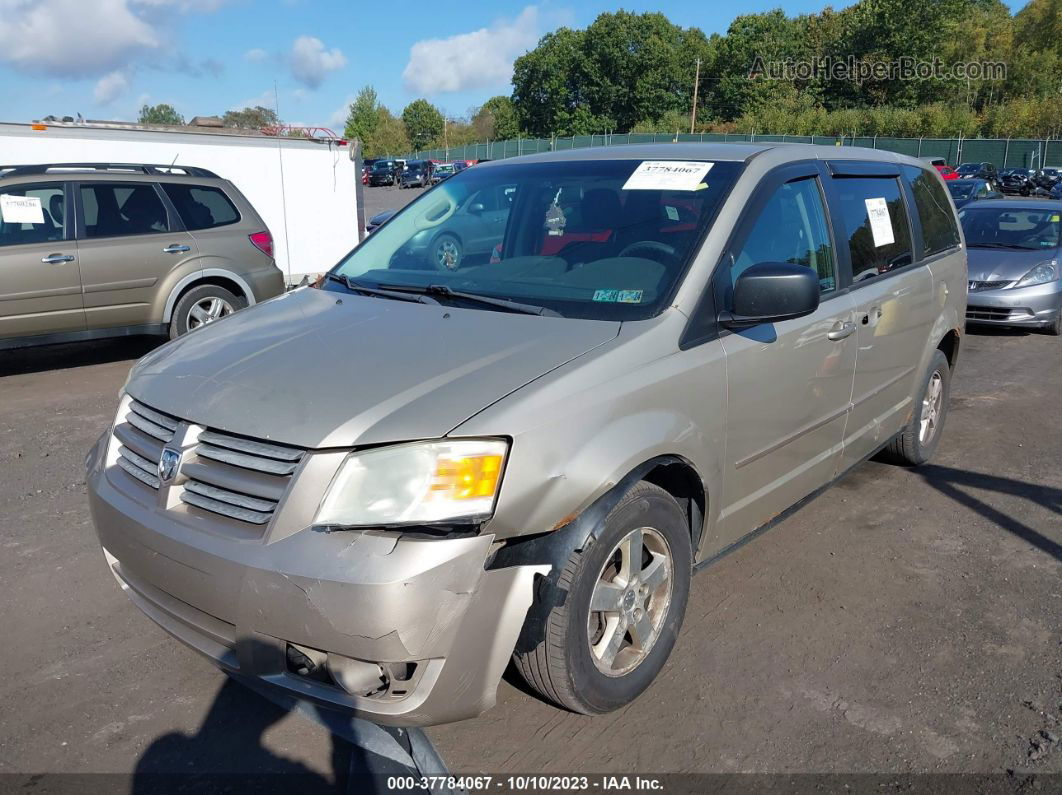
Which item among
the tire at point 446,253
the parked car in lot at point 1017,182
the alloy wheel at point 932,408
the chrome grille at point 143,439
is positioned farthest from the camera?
the parked car in lot at point 1017,182

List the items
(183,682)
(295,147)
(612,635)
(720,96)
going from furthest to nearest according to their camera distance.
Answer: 1. (720,96)
2. (295,147)
3. (183,682)
4. (612,635)

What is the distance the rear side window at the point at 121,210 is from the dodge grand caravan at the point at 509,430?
4.85m

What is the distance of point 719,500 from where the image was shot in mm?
3150

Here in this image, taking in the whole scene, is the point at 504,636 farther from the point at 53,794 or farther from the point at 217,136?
the point at 217,136

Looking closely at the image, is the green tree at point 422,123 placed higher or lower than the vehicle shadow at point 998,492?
higher

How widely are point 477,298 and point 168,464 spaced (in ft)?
4.11

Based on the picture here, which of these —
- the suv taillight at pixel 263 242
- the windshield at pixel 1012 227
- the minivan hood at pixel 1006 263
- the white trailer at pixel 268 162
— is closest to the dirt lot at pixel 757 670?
the suv taillight at pixel 263 242

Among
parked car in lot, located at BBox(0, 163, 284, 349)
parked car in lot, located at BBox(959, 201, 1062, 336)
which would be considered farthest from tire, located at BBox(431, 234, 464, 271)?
parked car in lot, located at BBox(959, 201, 1062, 336)

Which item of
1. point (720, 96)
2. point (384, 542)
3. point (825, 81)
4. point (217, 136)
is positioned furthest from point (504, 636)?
point (720, 96)

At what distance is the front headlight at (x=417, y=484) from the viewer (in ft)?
7.48

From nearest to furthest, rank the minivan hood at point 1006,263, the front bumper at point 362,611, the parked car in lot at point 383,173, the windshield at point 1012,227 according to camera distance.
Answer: the front bumper at point 362,611 → the minivan hood at point 1006,263 → the windshield at point 1012,227 → the parked car in lot at point 383,173

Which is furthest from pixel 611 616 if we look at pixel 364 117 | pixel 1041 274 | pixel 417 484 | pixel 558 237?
pixel 364 117

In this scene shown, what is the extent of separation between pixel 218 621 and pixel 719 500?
5.74 ft

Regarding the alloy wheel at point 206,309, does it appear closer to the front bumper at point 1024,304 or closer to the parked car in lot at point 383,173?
the front bumper at point 1024,304
